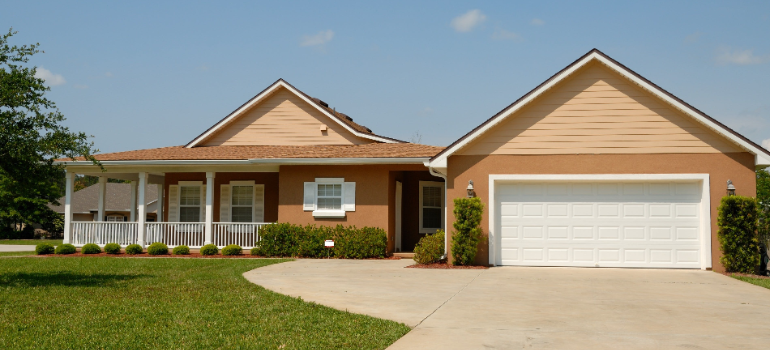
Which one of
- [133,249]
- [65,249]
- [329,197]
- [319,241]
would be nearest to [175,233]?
[133,249]

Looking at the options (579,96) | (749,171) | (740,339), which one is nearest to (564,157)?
(579,96)

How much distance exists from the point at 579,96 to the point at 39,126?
37.9 ft

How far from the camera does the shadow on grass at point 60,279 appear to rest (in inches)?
453

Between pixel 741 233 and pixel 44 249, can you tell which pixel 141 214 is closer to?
pixel 44 249

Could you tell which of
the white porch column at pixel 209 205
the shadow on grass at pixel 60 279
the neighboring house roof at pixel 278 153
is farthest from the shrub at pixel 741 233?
the white porch column at pixel 209 205

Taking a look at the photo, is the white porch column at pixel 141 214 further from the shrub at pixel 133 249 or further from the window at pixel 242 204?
the window at pixel 242 204

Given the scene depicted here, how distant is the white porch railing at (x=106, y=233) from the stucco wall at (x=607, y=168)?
35.4ft

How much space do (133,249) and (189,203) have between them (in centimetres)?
317

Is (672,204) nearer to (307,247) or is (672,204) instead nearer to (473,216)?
(473,216)

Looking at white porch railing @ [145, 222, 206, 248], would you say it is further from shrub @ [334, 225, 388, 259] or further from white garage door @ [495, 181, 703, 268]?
white garage door @ [495, 181, 703, 268]

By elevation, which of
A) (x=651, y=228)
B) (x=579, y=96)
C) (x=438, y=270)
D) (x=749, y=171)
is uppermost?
(x=579, y=96)

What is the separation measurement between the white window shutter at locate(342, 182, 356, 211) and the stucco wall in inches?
151

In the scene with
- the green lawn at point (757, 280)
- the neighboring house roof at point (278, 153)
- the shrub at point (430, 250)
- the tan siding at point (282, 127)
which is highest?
the tan siding at point (282, 127)

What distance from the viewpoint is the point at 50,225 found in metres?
44.2
